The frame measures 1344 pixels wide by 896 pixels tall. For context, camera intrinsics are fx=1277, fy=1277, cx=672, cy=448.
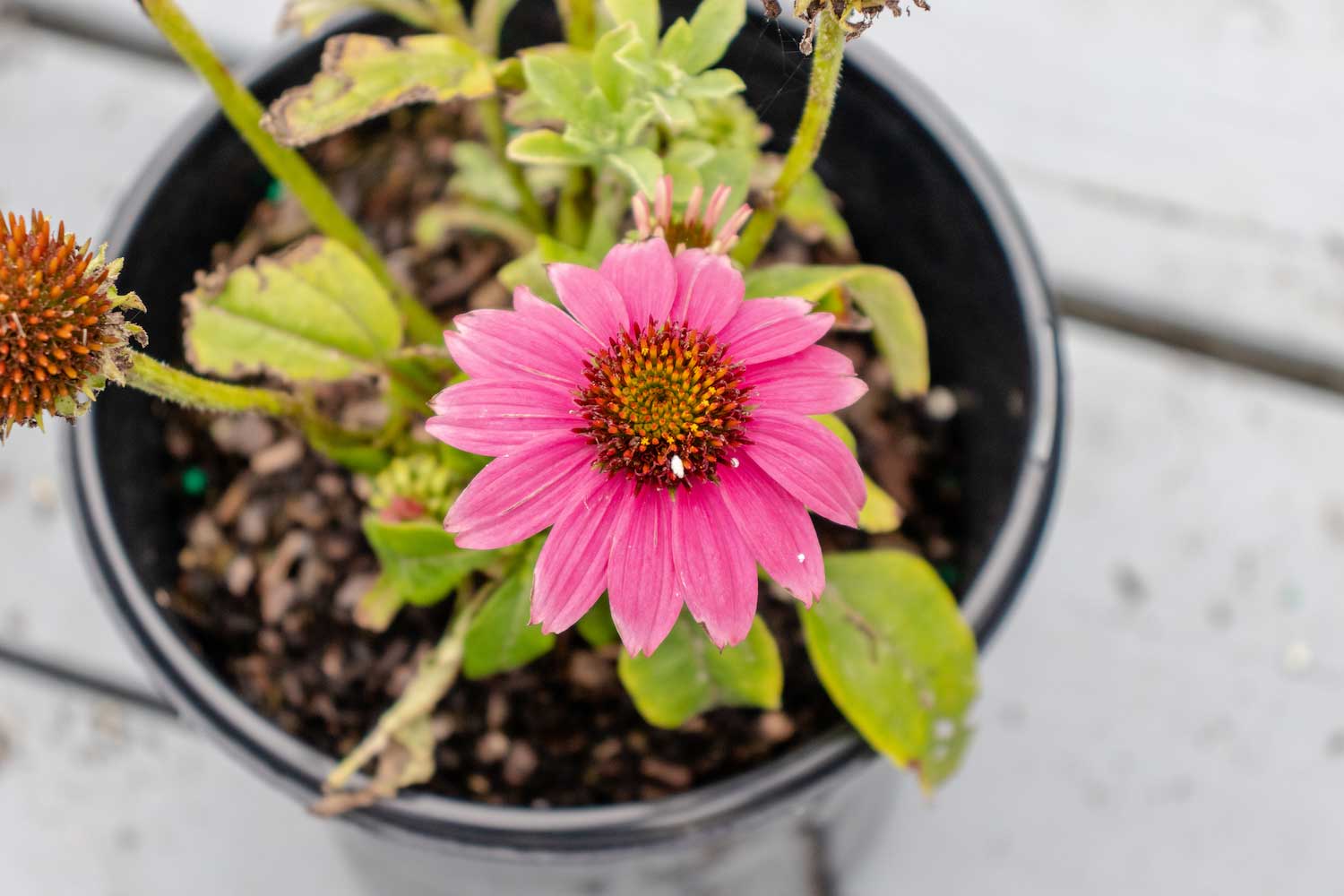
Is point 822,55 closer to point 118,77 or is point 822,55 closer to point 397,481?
point 397,481

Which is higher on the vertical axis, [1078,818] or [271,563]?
[271,563]

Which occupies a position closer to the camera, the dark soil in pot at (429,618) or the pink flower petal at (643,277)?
the pink flower petal at (643,277)

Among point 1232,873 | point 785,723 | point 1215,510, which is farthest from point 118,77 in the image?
point 1232,873

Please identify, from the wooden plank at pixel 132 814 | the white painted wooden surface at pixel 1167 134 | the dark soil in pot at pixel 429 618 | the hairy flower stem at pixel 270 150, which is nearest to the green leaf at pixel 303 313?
the hairy flower stem at pixel 270 150

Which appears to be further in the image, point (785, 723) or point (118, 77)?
point (118, 77)

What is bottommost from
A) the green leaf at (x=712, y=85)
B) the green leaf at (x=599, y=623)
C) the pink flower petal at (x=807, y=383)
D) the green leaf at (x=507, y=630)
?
the green leaf at (x=599, y=623)

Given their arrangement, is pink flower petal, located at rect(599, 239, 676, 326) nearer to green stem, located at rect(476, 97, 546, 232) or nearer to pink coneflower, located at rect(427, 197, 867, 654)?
pink coneflower, located at rect(427, 197, 867, 654)

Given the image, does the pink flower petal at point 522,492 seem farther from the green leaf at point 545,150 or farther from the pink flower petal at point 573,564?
the green leaf at point 545,150
